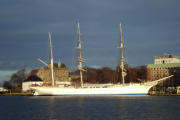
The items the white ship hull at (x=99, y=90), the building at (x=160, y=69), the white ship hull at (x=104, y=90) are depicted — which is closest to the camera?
the white ship hull at (x=99, y=90)

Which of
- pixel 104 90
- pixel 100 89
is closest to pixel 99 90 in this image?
pixel 100 89

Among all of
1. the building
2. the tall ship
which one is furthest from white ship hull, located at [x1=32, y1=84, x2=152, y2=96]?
the building

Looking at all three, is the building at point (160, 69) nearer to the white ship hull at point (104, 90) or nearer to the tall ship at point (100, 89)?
the tall ship at point (100, 89)

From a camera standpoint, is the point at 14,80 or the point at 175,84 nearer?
the point at 175,84

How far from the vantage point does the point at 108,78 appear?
16800 centimetres

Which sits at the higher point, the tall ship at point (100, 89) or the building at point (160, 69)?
the building at point (160, 69)

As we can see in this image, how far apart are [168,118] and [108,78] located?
124952 millimetres

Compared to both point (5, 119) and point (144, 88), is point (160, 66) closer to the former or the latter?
point (144, 88)

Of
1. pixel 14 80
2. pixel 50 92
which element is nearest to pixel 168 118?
pixel 50 92

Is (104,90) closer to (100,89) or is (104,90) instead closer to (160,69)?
(100,89)

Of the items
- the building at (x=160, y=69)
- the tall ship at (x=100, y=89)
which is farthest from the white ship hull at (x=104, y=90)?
the building at (x=160, y=69)

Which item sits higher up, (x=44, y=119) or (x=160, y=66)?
(x=160, y=66)

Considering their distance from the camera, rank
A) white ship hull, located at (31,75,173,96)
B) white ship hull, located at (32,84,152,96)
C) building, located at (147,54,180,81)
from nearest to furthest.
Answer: white ship hull, located at (32,84,152,96), white ship hull, located at (31,75,173,96), building, located at (147,54,180,81)

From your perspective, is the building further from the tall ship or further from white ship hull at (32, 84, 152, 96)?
white ship hull at (32, 84, 152, 96)
